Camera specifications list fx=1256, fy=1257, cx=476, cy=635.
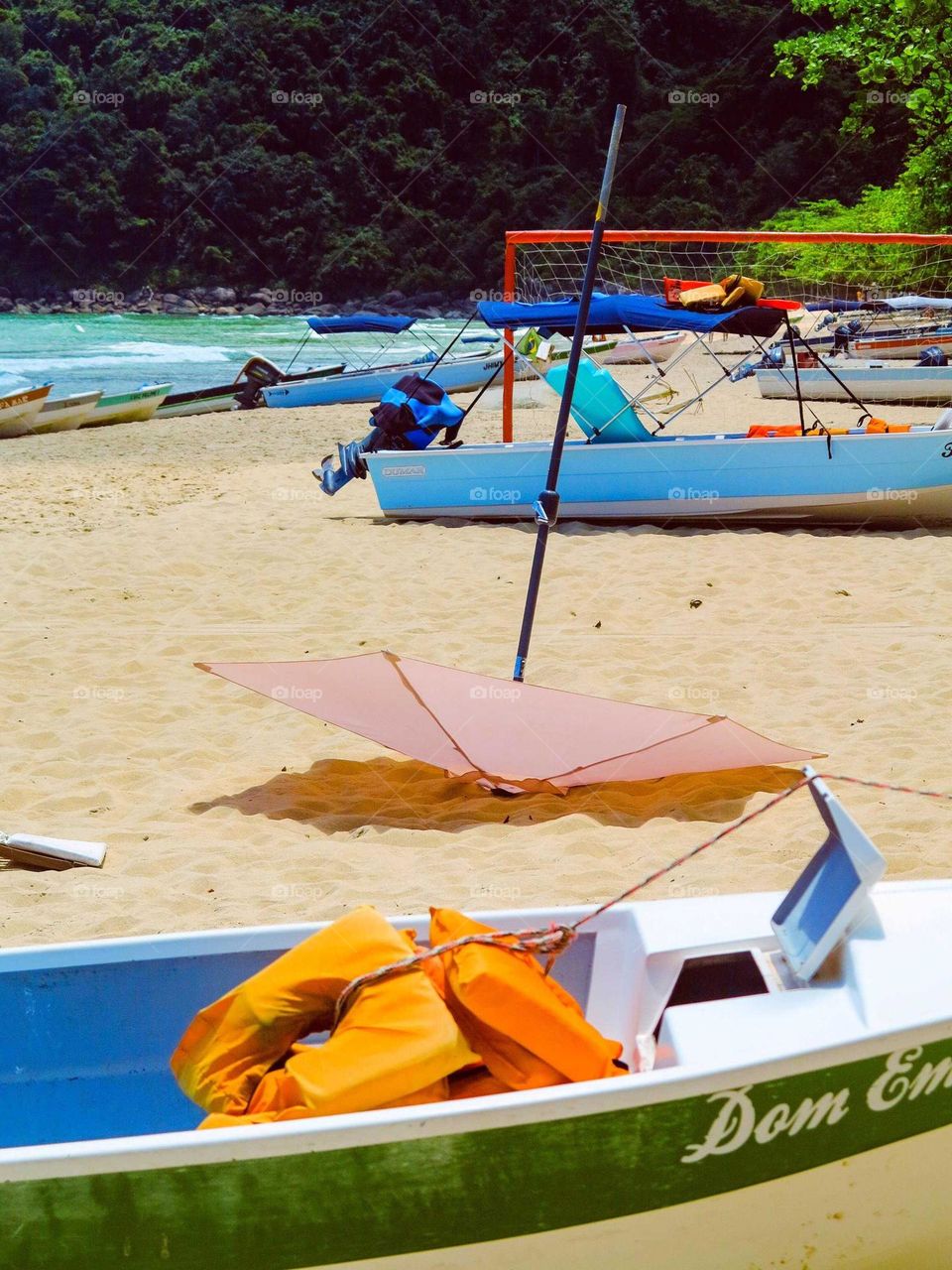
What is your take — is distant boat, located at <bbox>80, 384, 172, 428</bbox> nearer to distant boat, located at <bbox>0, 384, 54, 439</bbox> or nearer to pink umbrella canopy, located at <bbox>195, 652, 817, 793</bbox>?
→ distant boat, located at <bbox>0, 384, 54, 439</bbox>

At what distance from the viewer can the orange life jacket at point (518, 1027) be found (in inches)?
83.7

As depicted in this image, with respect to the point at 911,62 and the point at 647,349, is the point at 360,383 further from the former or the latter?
the point at 911,62

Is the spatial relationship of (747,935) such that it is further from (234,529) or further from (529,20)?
(529,20)

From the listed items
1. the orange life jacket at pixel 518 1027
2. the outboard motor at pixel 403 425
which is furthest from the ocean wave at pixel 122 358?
the orange life jacket at pixel 518 1027

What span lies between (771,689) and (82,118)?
59407mm

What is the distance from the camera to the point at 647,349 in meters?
18.8

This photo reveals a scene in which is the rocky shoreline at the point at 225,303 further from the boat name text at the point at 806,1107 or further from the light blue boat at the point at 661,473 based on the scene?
the boat name text at the point at 806,1107

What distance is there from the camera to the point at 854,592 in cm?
738

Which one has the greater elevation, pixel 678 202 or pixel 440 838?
pixel 678 202

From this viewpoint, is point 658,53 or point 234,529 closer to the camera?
point 234,529

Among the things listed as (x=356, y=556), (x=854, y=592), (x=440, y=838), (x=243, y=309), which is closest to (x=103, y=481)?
(x=356, y=556)

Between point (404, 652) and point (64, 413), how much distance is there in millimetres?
12155

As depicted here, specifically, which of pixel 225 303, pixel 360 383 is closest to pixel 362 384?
pixel 360 383

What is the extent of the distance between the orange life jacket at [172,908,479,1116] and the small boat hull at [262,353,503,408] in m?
16.9
